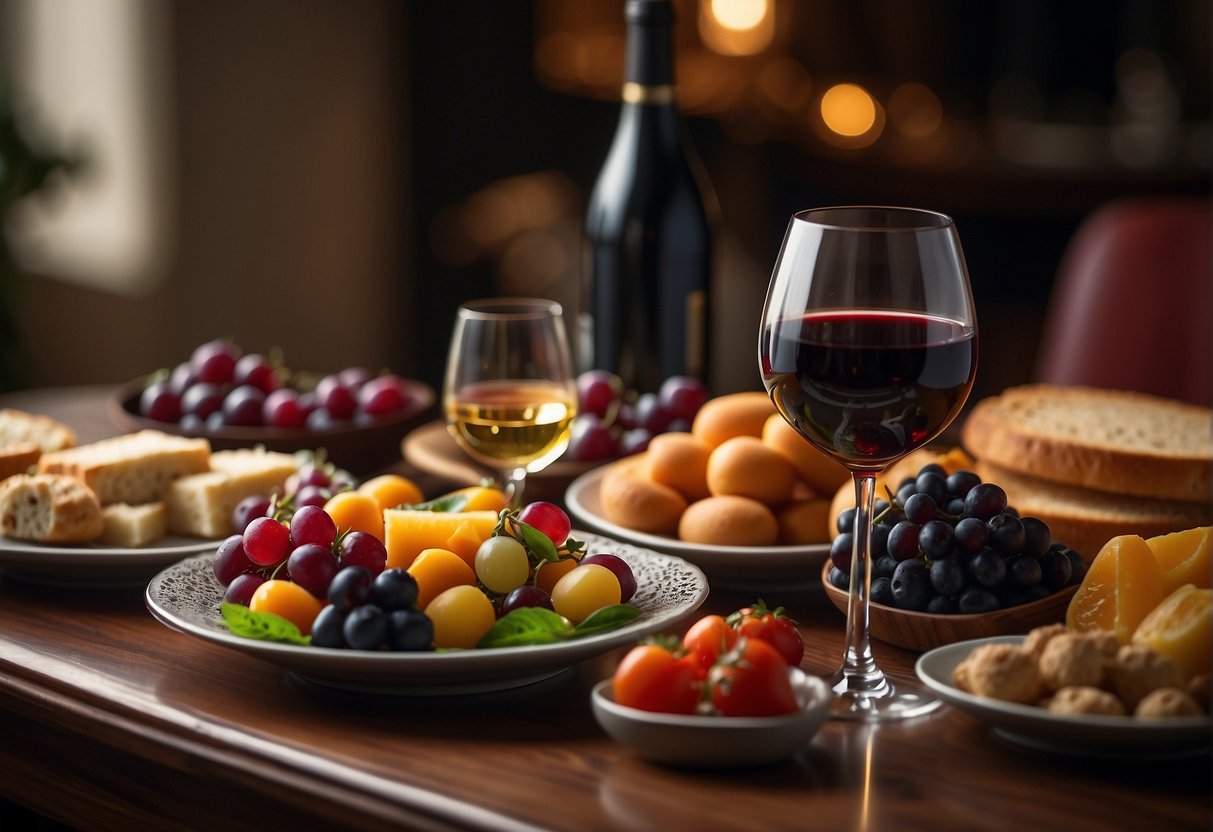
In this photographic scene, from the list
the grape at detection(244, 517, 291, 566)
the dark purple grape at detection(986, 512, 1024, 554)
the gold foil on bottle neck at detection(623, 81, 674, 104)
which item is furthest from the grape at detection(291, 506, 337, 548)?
the gold foil on bottle neck at detection(623, 81, 674, 104)

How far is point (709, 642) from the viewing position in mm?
846

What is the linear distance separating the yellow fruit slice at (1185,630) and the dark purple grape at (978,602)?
0.12m

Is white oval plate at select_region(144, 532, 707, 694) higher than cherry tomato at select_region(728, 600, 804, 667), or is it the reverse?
cherry tomato at select_region(728, 600, 804, 667)

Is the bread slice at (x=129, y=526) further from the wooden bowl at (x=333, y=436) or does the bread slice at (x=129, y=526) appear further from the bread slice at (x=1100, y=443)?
the bread slice at (x=1100, y=443)

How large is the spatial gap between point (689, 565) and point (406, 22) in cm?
392

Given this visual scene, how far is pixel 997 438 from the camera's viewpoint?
4.28 ft

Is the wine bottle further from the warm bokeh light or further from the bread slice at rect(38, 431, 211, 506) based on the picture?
the warm bokeh light

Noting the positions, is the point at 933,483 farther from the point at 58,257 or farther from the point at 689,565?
the point at 58,257

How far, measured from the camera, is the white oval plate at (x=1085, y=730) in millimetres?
761

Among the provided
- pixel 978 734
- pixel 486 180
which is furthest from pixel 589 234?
pixel 486 180

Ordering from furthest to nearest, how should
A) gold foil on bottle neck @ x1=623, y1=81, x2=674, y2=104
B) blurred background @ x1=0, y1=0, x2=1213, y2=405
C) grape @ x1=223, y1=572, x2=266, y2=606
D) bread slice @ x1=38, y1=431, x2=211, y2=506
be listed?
blurred background @ x1=0, y1=0, x2=1213, y2=405 → gold foil on bottle neck @ x1=623, y1=81, x2=674, y2=104 → bread slice @ x1=38, y1=431, x2=211, y2=506 → grape @ x1=223, y1=572, x2=266, y2=606

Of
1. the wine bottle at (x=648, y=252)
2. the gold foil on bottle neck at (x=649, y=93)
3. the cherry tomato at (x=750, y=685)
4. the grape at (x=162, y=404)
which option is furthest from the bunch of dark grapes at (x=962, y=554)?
the grape at (x=162, y=404)

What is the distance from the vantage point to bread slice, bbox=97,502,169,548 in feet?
3.87

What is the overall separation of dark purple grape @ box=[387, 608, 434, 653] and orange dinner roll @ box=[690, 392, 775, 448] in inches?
18.5
